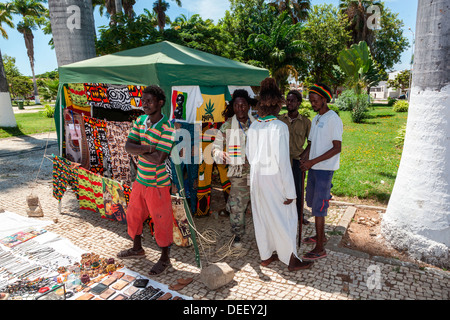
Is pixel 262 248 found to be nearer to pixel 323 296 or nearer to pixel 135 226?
pixel 323 296

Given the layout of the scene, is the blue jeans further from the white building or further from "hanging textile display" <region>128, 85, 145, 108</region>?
the white building

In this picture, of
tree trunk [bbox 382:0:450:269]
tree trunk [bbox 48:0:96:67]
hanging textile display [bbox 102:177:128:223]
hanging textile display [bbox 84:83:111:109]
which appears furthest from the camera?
tree trunk [bbox 48:0:96:67]

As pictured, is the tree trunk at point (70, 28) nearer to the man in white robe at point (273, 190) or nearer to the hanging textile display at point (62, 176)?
the hanging textile display at point (62, 176)

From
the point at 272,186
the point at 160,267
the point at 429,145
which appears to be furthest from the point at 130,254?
the point at 429,145

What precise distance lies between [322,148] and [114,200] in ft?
9.73

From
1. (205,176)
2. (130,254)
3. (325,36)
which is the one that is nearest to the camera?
(130,254)

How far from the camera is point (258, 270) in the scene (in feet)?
11.3

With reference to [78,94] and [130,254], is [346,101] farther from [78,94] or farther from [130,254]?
[130,254]

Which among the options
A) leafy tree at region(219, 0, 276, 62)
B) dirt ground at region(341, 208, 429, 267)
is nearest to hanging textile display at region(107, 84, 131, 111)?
dirt ground at region(341, 208, 429, 267)

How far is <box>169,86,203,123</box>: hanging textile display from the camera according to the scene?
13.2ft

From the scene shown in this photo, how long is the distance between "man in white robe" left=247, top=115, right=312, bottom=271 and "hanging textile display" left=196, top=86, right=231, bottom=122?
4.75ft

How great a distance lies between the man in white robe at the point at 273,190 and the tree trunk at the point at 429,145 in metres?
1.46

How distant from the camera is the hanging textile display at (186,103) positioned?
403 cm
